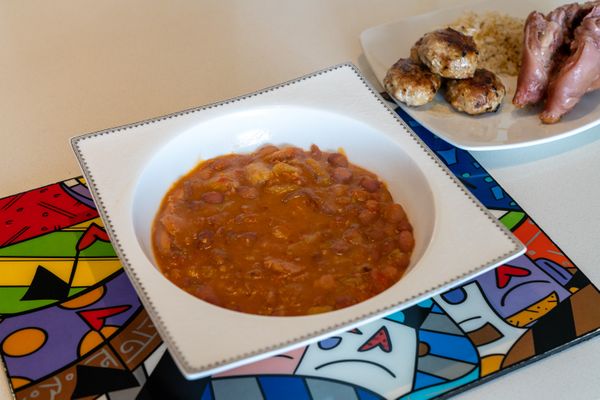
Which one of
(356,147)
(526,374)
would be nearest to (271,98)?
(356,147)

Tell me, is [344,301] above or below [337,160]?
below

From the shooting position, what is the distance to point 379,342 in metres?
1.31

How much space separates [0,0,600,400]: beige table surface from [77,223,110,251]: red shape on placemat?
27 centimetres

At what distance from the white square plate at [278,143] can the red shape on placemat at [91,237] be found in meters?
0.15

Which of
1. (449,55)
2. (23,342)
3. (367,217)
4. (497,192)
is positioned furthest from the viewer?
(449,55)

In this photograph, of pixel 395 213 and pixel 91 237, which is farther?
pixel 91 237

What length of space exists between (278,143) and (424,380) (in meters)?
0.66

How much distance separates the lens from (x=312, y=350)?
129 cm

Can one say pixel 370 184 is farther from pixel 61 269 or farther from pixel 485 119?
pixel 61 269

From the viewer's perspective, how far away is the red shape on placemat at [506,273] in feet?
4.72

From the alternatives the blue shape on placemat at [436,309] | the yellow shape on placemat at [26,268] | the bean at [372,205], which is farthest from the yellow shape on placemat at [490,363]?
the yellow shape on placemat at [26,268]

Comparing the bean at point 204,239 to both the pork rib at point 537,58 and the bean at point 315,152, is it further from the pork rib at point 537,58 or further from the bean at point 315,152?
the pork rib at point 537,58

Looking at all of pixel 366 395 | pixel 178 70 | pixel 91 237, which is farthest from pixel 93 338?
pixel 178 70

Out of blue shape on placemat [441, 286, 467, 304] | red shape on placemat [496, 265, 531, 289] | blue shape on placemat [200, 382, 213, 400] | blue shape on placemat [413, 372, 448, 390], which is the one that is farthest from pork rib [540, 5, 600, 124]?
blue shape on placemat [200, 382, 213, 400]
